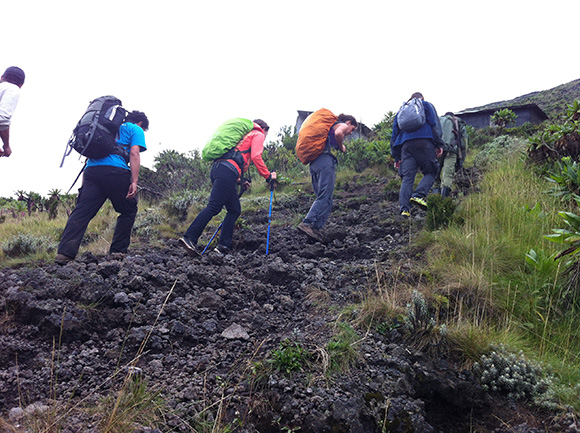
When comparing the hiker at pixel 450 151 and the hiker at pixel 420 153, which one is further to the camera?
the hiker at pixel 450 151

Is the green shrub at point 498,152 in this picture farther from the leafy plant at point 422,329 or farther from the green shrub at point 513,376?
the green shrub at point 513,376

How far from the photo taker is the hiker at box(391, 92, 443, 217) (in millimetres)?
6285

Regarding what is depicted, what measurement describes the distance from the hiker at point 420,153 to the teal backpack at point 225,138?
2536mm

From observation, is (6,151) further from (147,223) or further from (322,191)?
(322,191)

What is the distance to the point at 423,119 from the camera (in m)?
6.17

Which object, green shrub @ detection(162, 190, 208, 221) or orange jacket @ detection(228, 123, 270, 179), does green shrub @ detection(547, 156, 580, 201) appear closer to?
orange jacket @ detection(228, 123, 270, 179)

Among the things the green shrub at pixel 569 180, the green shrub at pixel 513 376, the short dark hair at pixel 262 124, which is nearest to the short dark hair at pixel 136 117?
the short dark hair at pixel 262 124

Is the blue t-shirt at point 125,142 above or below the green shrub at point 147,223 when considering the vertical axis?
above

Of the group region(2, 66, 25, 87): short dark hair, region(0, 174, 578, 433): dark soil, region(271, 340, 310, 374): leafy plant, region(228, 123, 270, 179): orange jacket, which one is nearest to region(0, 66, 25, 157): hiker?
region(2, 66, 25, 87): short dark hair

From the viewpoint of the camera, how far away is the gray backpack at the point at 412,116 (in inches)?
240

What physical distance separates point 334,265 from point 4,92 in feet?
16.8

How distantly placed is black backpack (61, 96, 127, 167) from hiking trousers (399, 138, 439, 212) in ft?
14.0

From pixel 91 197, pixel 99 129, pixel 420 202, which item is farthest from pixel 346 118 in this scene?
pixel 91 197

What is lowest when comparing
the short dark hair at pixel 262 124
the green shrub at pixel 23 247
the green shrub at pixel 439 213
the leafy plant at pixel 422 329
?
the leafy plant at pixel 422 329
